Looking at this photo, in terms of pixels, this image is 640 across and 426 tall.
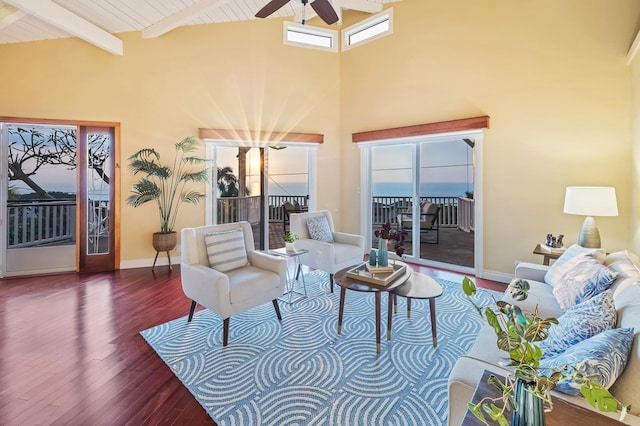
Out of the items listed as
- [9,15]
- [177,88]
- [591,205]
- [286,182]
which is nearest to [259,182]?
[286,182]

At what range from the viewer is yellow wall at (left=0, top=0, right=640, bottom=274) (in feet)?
10.9

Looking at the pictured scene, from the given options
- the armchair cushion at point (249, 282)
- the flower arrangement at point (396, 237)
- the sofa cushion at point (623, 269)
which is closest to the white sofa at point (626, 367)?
the sofa cushion at point (623, 269)

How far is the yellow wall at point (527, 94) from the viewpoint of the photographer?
323cm

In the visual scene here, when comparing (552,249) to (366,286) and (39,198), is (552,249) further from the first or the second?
(39,198)

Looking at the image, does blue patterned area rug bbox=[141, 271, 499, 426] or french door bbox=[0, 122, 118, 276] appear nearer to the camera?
blue patterned area rug bbox=[141, 271, 499, 426]

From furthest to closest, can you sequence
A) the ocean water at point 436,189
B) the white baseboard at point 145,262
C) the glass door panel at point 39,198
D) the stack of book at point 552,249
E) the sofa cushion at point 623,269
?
the ocean water at point 436,189 → the white baseboard at point 145,262 → the glass door panel at point 39,198 → the stack of book at point 552,249 → the sofa cushion at point 623,269

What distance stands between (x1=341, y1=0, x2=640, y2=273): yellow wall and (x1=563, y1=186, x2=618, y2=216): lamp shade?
656mm

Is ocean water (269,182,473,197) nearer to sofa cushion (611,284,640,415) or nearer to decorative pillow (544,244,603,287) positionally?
decorative pillow (544,244,603,287)

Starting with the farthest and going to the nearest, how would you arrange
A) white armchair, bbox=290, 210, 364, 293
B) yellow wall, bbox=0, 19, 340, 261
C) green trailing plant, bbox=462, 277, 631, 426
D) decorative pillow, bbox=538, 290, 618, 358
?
yellow wall, bbox=0, 19, 340, 261 < white armchair, bbox=290, 210, 364, 293 < decorative pillow, bbox=538, 290, 618, 358 < green trailing plant, bbox=462, 277, 631, 426

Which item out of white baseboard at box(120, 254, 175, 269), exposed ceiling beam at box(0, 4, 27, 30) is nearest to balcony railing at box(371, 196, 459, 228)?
white baseboard at box(120, 254, 175, 269)

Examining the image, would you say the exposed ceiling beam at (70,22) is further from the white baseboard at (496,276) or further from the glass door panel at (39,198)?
the white baseboard at (496,276)

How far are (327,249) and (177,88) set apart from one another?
12.1 feet

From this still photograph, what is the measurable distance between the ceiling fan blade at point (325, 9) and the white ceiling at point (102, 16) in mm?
1454

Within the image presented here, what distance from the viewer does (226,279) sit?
2.39m
